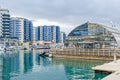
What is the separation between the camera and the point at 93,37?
11788 centimetres

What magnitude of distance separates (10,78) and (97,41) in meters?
69.9

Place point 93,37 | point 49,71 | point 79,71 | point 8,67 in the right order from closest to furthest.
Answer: point 49,71
point 79,71
point 8,67
point 93,37

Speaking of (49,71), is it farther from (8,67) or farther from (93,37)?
(93,37)

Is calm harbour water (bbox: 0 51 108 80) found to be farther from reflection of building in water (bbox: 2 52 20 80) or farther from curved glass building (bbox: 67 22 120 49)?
curved glass building (bbox: 67 22 120 49)

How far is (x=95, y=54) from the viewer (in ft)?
330

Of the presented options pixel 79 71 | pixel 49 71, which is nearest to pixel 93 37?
pixel 79 71

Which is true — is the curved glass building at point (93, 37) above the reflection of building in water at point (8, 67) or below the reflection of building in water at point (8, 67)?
above

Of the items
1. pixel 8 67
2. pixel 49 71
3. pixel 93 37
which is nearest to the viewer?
pixel 49 71

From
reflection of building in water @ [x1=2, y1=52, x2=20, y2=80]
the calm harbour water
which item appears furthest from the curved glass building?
reflection of building in water @ [x1=2, y1=52, x2=20, y2=80]

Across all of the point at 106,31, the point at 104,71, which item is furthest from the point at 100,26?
the point at 104,71

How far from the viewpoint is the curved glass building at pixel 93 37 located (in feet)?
373

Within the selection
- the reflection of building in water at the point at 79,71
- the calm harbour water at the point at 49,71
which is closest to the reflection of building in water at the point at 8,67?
the calm harbour water at the point at 49,71

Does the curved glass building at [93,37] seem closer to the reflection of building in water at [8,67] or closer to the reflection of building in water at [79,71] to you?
the reflection of building in water at [8,67]

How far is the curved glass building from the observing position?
11381cm
